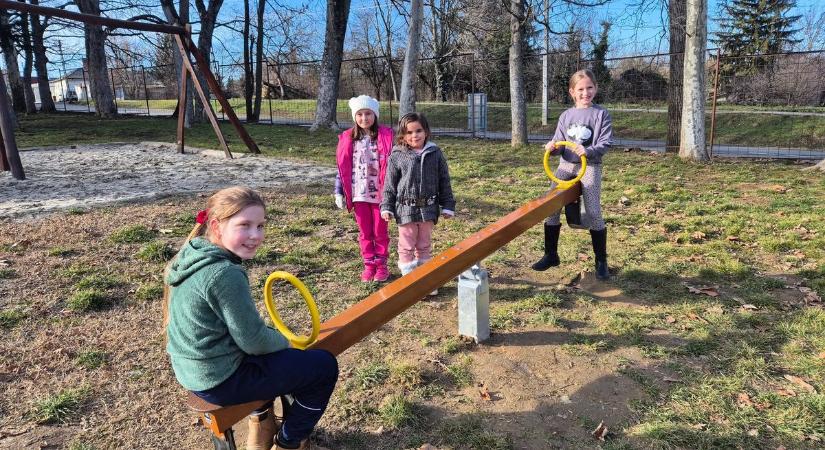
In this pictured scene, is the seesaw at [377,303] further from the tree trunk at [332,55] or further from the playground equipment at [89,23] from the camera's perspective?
the tree trunk at [332,55]

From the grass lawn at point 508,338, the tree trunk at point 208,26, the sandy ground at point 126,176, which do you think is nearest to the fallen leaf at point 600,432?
the grass lawn at point 508,338

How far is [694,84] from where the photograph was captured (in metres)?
9.72

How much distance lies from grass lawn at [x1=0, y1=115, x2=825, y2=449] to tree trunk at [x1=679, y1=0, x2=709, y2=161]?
4.16 meters

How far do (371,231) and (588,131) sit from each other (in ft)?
5.69

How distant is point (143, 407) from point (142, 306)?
135 cm

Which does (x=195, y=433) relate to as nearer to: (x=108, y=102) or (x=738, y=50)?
(x=108, y=102)

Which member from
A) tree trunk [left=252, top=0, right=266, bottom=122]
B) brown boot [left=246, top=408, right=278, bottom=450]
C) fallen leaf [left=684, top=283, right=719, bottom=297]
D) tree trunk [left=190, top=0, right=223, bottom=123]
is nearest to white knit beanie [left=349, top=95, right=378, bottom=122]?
brown boot [left=246, top=408, right=278, bottom=450]

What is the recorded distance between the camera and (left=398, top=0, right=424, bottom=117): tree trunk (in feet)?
40.3

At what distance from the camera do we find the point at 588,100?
4117 mm

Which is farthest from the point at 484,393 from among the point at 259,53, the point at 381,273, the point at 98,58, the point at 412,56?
the point at 98,58

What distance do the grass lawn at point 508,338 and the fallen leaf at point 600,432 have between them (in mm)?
21

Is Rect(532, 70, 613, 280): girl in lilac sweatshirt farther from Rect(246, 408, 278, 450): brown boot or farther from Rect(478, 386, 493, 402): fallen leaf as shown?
Rect(246, 408, 278, 450): brown boot

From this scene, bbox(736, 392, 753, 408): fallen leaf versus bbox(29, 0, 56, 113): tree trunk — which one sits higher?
bbox(29, 0, 56, 113): tree trunk

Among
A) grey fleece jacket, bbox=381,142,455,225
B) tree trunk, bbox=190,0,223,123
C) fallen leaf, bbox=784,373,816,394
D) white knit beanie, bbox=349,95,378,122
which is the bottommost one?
fallen leaf, bbox=784,373,816,394
